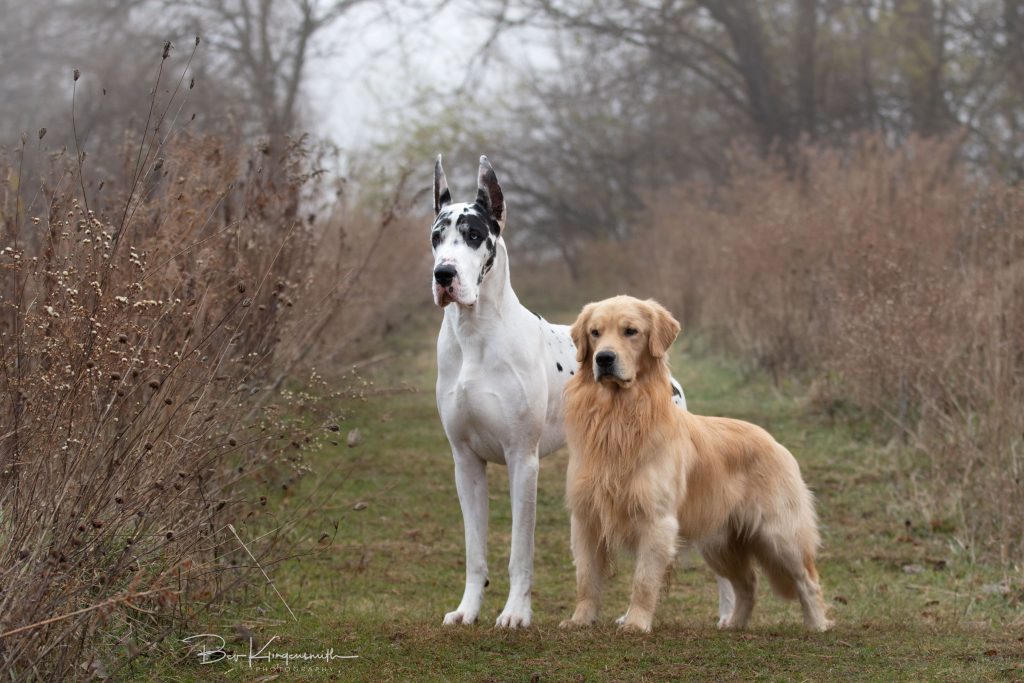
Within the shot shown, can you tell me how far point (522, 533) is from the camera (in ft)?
17.4

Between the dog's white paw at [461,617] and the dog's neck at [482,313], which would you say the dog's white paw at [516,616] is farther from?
the dog's neck at [482,313]

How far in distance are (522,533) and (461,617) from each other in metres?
0.44

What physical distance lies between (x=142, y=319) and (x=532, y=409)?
1650mm

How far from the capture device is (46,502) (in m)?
3.74

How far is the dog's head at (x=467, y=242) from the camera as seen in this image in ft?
16.4

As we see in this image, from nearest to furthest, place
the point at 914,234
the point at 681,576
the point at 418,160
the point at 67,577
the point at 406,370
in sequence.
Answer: the point at 67,577, the point at 681,576, the point at 914,234, the point at 406,370, the point at 418,160

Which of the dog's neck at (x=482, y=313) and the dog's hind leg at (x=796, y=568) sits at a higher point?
the dog's neck at (x=482, y=313)

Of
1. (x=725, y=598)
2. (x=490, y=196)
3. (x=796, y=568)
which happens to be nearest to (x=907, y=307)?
(x=725, y=598)

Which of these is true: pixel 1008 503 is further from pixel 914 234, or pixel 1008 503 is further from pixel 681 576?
pixel 914 234

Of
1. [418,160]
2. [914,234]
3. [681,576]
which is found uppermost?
[418,160]

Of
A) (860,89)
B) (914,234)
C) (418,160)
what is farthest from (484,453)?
(418,160)

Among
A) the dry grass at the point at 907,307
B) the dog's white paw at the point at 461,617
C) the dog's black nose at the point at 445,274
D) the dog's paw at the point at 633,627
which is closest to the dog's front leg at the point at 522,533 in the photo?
the dog's white paw at the point at 461,617

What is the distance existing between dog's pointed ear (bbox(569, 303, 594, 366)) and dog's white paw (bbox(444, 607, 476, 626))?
1213 millimetres

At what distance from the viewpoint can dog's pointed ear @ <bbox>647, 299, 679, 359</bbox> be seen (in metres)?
5.36
